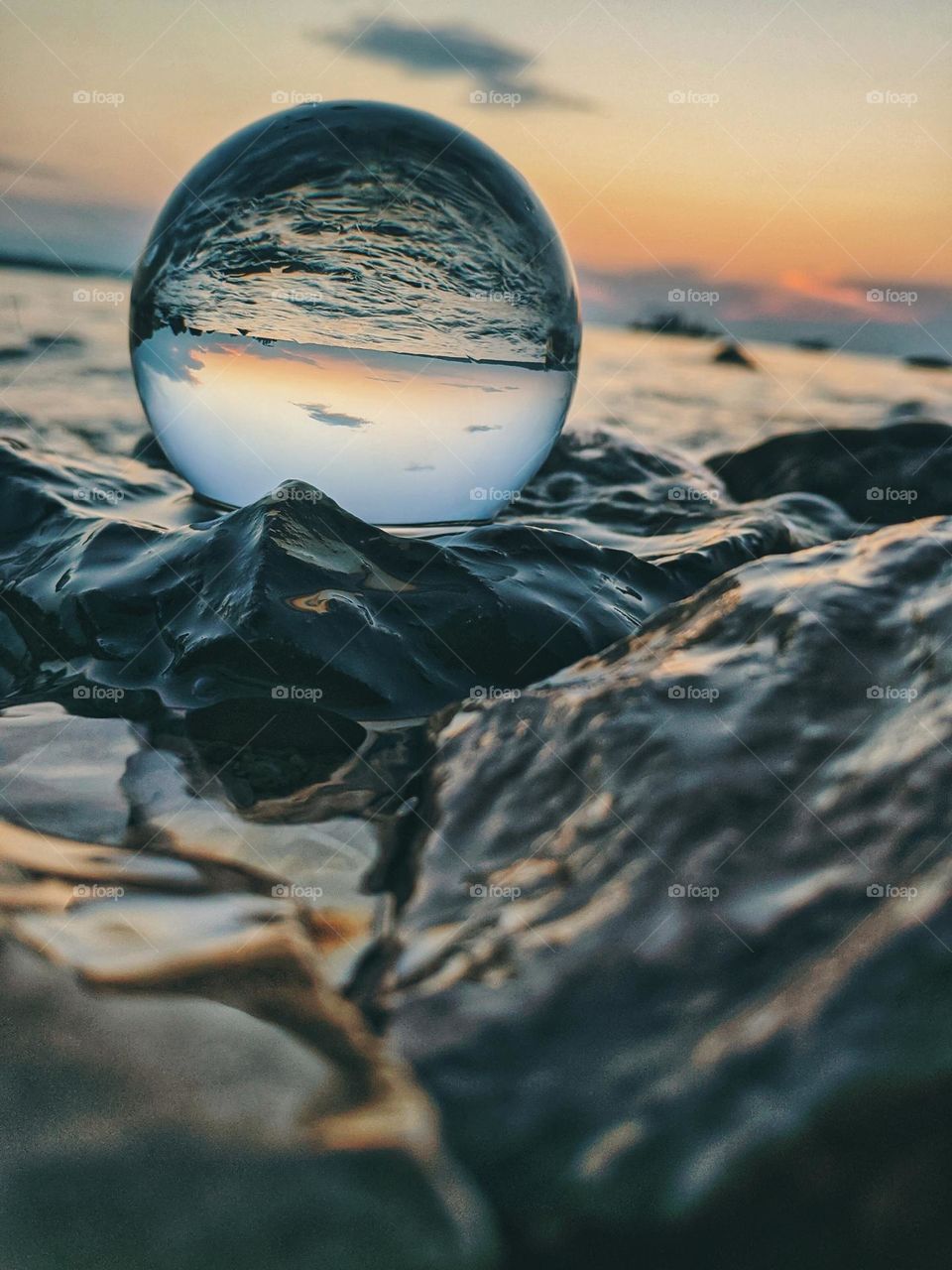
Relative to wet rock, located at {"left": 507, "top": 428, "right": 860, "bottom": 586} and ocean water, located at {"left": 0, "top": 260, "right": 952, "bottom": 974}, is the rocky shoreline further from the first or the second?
wet rock, located at {"left": 507, "top": 428, "right": 860, "bottom": 586}

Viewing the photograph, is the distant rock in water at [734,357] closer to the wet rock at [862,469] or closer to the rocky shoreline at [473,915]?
the wet rock at [862,469]

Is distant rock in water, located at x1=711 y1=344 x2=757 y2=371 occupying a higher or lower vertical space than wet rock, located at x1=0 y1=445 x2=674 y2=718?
lower

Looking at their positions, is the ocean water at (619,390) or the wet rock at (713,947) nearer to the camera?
the wet rock at (713,947)

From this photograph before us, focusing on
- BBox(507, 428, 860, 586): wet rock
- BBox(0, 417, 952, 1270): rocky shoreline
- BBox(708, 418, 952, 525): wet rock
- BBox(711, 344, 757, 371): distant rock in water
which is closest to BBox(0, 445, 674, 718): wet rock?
BBox(0, 417, 952, 1270): rocky shoreline

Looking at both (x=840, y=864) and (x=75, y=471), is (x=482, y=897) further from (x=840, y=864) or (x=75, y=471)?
(x=75, y=471)

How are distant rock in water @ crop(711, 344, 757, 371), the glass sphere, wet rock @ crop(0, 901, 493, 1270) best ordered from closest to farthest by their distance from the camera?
wet rock @ crop(0, 901, 493, 1270)
the glass sphere
distant rock in water @ crop(711, 344, 757, 371)

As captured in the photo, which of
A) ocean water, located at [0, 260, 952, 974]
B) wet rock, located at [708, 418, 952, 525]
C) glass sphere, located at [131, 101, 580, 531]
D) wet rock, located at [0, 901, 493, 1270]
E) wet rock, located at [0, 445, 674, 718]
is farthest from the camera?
wet rock, located at [708, 418, 952, 525]

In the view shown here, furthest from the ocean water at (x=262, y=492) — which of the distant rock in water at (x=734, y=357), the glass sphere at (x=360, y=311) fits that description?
the distant rock in water at (x=734, y=357)
